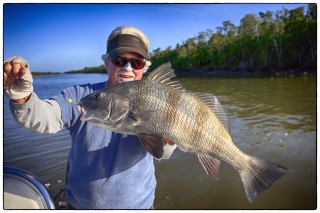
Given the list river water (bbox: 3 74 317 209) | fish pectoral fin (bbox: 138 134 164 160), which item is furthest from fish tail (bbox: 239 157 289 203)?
river water (bbox: 3 74 317 209)

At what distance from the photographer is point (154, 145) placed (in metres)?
1.96

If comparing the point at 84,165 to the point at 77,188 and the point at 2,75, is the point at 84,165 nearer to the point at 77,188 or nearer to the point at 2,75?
the point at 77,188

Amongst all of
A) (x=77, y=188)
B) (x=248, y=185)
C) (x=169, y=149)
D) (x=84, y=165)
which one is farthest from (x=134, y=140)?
(x=248, y=185)

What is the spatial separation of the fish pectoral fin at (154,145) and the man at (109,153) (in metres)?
0.48

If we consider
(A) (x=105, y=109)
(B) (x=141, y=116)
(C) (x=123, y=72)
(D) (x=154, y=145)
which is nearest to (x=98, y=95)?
(A) (x=105, y=109)

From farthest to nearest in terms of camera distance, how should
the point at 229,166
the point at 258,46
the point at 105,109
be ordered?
the point at 258,46 < the point at 229,166 < the point at 105,109

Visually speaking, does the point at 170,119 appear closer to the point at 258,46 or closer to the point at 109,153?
the point at 109,153

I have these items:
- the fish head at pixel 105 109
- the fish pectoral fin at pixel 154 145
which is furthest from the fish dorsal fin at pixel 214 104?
the fish head at pixel 105 109

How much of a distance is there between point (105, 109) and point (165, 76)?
0.58 meters

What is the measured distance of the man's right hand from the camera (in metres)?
1.72

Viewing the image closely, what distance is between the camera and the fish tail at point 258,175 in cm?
217

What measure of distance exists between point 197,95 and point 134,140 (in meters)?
0.77

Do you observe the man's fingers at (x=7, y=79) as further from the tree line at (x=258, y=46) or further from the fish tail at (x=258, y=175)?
the tree line at (x=258, y=46)

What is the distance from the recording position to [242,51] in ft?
171
